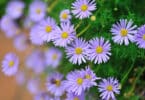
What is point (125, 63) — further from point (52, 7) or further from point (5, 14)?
point (5, 14)

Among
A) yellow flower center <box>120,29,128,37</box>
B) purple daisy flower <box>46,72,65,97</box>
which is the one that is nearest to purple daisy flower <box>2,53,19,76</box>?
purple daisy flower <box>46,72,65,97</box>

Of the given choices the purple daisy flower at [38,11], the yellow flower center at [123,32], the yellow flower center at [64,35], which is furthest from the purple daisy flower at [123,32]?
the purple daisy flower at [38,11]

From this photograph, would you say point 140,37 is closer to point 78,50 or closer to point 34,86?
point 78,50

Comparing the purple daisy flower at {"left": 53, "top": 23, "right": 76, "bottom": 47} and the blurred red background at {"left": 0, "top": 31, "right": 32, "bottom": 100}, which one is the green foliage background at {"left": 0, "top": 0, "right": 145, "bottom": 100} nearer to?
the purple daisy flower at {"left": 53, "top": 23, "right": 76, "bottom": 47}

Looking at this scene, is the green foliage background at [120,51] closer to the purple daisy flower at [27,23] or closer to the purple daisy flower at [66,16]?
the purple daisy flower at [66,16]

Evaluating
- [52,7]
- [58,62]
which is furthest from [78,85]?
[52,7]

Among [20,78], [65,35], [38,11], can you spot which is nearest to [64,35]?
[65,35]
